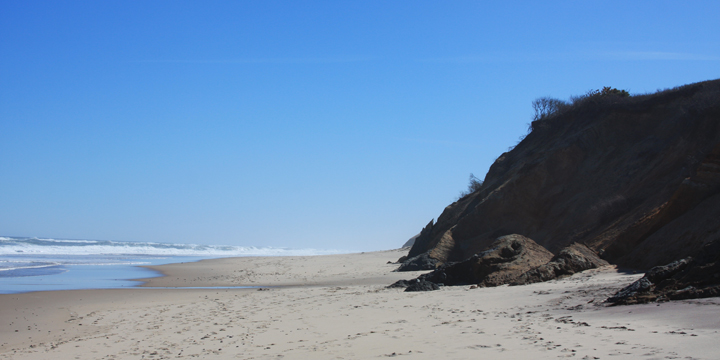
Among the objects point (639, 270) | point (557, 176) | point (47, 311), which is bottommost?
point (47, 311)

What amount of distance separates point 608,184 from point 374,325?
1490 cm

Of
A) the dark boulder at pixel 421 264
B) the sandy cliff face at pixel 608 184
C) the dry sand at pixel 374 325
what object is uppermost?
the sandy cliff face at pixel 608 184

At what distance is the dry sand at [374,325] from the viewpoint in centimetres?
542

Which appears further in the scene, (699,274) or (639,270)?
(639,270)

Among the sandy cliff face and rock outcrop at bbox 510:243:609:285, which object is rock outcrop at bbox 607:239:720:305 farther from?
the sandy cliff face

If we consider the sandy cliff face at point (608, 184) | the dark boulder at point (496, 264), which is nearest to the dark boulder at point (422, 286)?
the dark boulder at point (496, 264)

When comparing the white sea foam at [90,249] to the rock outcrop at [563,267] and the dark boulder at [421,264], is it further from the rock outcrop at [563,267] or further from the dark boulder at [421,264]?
the rock outcrop at [563,267]

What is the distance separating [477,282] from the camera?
42.2 feet

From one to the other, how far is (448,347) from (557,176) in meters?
17.7

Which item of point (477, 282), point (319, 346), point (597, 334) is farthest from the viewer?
point (477, 282)

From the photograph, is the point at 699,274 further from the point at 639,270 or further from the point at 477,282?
the point at 477,282

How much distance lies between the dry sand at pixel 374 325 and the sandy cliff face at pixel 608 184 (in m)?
3.48

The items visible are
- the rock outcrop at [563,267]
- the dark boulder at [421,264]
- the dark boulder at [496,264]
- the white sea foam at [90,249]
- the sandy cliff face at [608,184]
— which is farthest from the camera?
the white sea foam at [90,249]

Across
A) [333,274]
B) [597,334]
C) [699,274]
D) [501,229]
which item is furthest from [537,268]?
[333,274]
